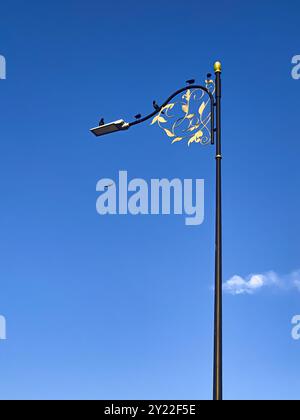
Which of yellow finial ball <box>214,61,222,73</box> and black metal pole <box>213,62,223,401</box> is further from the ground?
yellow finial ball <box>214,61,222,73</box>

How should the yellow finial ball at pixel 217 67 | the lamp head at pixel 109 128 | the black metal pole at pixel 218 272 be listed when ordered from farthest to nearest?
the lamp head at pixel 109 128 < the yellow finial ball at pixel 217 67 < the black metal pole at pixel 218 272

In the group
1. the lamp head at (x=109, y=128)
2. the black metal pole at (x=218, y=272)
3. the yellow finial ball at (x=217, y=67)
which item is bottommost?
the black metal pole at (x=218, y=272)

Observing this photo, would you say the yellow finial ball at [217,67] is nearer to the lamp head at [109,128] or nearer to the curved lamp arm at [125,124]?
the curved lamp arm at [125,124]

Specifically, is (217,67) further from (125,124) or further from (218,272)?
(218,272)

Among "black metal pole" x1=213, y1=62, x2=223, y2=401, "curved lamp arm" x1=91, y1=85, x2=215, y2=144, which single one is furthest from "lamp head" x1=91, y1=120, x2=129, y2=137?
"black metal pole" x1=213, y1=62, x2=223, y2=401

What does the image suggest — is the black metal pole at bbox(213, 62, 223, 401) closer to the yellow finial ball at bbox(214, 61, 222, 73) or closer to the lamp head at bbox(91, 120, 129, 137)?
the yellow finial ball at bbox(214, 61, 222, 73)

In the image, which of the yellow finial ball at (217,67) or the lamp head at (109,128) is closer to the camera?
the yellow finial ball at (217,67)

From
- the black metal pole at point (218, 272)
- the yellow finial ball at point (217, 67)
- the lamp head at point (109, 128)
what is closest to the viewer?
the black metal pole at point (218, 272)

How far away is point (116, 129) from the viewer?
13727 millimetres

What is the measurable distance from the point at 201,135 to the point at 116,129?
1.49 meters

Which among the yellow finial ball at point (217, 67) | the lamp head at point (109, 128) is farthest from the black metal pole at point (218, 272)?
the lamp head at point (109, 128)

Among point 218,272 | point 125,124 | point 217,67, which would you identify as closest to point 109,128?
point 125,124
